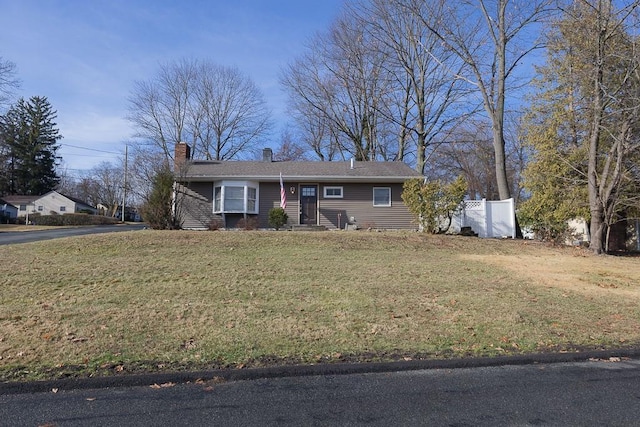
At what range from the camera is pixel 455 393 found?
3.95 meters

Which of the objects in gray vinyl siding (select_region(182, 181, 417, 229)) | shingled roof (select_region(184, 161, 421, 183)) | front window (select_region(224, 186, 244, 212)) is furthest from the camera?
gray vinyl siding (select_region(182, 181, 417, 229))

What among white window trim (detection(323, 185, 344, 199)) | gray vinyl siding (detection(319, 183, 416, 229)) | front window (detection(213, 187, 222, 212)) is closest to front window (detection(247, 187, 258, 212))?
front window (detection(213, 187, 222, 212))

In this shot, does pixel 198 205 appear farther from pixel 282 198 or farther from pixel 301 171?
pixel 301 171

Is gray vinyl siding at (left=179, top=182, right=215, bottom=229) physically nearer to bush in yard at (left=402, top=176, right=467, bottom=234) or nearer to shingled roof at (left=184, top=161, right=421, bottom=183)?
shingled roof at (left=184, top=161, right=421, bottom=183)

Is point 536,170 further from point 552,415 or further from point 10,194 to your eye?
point 10,194

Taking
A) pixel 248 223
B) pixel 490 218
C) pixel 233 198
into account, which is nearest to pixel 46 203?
pixel 233 198

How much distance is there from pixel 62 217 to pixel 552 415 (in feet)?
123

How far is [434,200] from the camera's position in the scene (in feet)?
49.9

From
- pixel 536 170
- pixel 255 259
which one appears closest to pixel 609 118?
pixel 536 170

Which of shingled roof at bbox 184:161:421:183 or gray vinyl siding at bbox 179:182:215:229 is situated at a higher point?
shingled roof at bbox 184:161:421:183

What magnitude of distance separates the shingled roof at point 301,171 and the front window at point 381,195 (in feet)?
1.60

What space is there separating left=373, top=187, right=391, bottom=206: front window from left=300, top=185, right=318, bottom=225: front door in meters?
2.68

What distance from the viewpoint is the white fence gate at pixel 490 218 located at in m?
17.9

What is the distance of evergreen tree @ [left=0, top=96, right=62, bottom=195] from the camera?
175 feet
